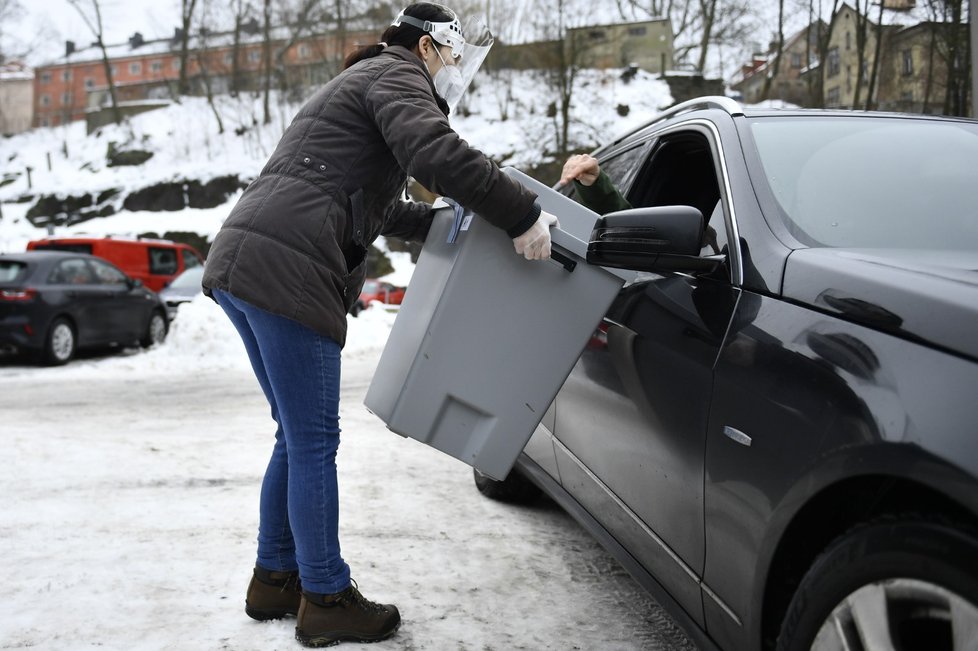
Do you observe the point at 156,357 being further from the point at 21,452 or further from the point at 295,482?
the point at 295,482

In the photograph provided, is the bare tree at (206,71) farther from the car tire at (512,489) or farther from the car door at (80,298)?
the car tire at (512,489)

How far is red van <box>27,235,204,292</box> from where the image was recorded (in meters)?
15.6

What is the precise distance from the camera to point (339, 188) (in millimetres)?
2346

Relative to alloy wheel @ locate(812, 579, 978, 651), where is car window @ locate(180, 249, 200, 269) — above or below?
below

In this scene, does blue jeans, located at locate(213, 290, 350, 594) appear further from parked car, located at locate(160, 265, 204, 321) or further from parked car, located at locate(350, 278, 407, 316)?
parked car, located at locate(350, 278, 407, 316)

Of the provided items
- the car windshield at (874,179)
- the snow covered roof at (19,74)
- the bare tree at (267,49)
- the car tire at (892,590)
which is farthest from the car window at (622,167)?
the snow covered roof at (19,74)

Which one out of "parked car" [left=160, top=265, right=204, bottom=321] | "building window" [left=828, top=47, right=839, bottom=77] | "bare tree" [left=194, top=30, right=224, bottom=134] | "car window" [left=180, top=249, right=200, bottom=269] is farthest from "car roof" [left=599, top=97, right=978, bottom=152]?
"bare tree" [left=194, top=30, right=224, bottom=134]

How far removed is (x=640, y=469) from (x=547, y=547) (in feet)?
4.21

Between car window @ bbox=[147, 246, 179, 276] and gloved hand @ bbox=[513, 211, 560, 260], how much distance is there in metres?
16.8

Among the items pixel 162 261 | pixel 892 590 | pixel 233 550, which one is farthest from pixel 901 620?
pixel 162 261

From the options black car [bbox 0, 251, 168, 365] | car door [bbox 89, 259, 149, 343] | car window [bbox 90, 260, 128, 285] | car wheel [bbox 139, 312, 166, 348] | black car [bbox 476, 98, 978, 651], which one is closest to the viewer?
black car [bbox 476, 98, 978, 651]

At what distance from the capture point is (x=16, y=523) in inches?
144

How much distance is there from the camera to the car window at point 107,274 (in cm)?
1166

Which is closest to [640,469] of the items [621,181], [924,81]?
[621,181]
